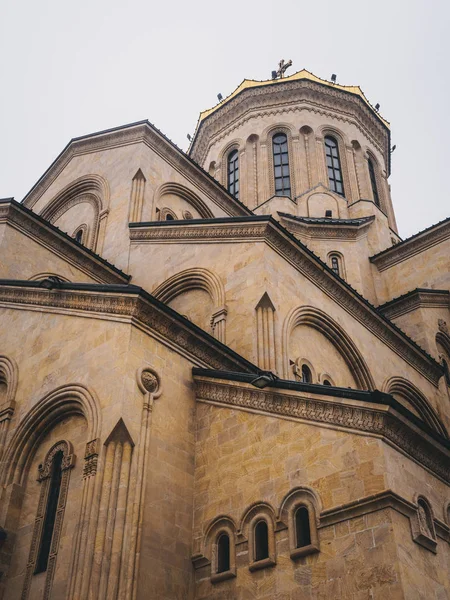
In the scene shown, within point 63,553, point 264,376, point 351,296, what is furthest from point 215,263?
point 63,553

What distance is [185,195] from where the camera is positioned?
23.8m

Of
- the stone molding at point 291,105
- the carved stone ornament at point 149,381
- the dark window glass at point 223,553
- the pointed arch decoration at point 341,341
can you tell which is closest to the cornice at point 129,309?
the carved stone ornament at point 149,381

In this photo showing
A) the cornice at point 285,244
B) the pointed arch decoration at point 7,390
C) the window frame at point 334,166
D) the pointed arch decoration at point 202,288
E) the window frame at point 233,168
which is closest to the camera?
the pointed arch decoration at point 7,390

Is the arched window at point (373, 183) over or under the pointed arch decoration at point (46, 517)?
over

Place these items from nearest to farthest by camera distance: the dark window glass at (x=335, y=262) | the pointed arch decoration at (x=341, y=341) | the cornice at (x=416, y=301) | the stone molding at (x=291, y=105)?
the pointed arch decoration at (x=341, y=341)
the cornice at (x=416, y=301)
the dark window glass at (x=335, y=262)
the stone molding at (x=291, y=105)

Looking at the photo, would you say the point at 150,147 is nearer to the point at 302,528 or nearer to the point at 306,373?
the point at 306,373

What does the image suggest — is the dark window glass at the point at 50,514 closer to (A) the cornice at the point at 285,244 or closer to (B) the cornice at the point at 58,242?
(B) the cornice at the point at 58,242

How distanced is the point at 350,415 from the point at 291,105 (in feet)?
82.6

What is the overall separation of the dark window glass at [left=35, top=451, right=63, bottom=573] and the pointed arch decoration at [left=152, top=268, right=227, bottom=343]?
5.15 metres

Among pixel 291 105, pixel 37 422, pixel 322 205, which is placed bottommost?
pixel 37 422

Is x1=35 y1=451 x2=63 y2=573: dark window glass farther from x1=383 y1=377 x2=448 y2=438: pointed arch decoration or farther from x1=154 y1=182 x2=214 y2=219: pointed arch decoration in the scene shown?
x1=154 y1=182 x2=214 y2=219: pointed arch decoration

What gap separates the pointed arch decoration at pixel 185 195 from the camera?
22.6 meters

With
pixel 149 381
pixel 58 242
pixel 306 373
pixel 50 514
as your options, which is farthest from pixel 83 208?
pixel 50 514

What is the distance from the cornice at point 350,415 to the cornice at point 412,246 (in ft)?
52.3
